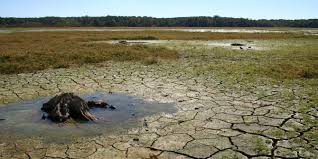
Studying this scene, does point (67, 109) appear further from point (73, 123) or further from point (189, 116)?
point (189, 116)

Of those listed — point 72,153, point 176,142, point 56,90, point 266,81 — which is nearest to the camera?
point 72,153

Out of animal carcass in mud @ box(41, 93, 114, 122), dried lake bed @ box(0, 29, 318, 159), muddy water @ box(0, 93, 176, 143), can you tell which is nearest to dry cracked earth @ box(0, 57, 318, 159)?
dried lake bed @ box(0, 29, 318, 159)

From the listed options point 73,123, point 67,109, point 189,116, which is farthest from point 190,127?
point 67,109

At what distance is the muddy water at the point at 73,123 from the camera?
517 centimetres

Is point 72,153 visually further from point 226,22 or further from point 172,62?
point 226,22

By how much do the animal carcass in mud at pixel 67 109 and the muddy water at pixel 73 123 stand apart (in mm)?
145

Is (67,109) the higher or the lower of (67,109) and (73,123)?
the higher

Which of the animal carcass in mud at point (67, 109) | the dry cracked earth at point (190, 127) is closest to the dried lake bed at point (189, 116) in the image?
the dry cracked earth at point (190, 127)

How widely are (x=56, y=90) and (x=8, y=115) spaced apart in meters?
2.09

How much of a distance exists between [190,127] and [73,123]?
1.90 meters

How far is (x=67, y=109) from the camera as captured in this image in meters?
5.98

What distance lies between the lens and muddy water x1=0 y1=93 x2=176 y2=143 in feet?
17.0

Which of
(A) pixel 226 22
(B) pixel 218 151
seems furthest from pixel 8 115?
(A) pixel 226 22

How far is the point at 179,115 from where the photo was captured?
240 inches
